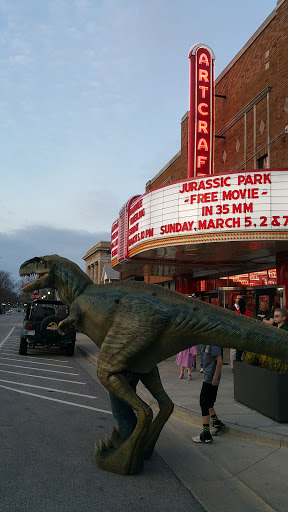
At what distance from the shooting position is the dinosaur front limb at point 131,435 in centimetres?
349

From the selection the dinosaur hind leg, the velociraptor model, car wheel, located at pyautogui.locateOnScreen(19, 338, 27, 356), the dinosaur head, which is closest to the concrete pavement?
the dinosaur hind leg

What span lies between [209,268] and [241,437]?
35.9 feet

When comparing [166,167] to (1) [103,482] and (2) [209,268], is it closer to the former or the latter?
(2) [209,268]

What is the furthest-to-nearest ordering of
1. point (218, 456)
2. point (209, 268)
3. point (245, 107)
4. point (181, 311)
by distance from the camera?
point (209, 268) < point (245, 107) < point (218, 456) < point (181, 311)

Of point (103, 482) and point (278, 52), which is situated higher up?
point (278, 52)

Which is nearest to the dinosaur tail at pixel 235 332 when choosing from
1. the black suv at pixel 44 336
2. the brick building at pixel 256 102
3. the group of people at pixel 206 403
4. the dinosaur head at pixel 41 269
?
the group of people at pixel 206 403

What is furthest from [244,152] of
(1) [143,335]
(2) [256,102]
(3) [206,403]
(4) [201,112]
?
(1) [143,335]

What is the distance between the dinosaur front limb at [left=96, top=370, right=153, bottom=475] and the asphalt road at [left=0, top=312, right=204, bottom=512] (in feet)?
0.28

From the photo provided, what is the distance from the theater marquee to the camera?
9195 mm

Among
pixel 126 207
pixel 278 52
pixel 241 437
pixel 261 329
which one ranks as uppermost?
pixel 278 52

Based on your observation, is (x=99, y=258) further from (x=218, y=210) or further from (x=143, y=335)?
(x=143, y=335)

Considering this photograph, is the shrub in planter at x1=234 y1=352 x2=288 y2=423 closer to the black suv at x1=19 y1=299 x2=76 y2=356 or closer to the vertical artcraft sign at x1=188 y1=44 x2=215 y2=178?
the black suv at x1=19 y1=299 x2=76 y2=356

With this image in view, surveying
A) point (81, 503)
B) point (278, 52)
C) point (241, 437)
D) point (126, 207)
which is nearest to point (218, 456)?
point (241, 437)

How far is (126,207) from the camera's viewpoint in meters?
14.2
